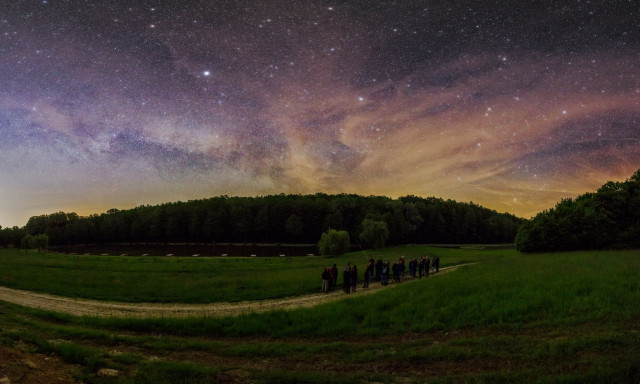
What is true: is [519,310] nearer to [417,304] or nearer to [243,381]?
[417,304]

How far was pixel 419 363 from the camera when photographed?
9.93 metres

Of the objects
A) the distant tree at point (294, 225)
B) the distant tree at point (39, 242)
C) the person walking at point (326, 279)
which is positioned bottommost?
the distant tree at point (39, 242)

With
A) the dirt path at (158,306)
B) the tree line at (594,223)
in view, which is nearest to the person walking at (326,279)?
the dirt path at (158,306)

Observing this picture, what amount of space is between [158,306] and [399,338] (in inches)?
732

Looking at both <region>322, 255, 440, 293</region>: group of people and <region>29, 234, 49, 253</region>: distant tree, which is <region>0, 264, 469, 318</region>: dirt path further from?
<region>29, 234, 49, 253</region>: distant tree

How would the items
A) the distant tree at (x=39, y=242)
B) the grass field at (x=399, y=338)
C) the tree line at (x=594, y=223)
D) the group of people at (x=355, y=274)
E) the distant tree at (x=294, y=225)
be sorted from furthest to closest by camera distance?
the distant tree at (x=294, y=225) → the distant tree at (x=39, y=242) → the tree line at (x=594, y=223) → the group of people at (x=355, y=274) → the grass field at (x=399, y=338)

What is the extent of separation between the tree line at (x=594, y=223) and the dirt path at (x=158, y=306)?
108 feet

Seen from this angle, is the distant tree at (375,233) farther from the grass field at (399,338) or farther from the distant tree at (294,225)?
the grass field at (399,338)

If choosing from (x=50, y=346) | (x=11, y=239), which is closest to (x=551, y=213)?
(x=50, y=346)

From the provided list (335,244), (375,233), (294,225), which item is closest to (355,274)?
(335,244)

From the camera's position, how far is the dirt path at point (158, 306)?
820 inches

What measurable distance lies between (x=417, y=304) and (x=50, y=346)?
50.8ft

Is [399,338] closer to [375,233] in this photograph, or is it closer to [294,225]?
[375,233]

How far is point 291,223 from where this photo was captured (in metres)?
130
